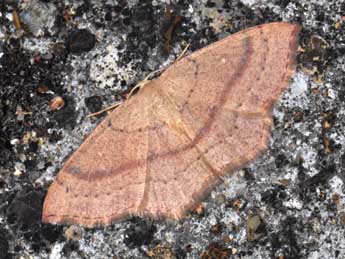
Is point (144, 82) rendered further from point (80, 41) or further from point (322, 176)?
point (322, 176)

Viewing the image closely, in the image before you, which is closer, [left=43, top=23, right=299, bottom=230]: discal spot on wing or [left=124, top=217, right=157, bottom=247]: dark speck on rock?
[left=43, top=23, right=299, bottom=230]: discal spot on wing

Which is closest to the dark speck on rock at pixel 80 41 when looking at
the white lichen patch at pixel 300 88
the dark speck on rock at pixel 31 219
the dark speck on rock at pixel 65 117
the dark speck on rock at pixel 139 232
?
the dark speck on rock at pixel 65 117

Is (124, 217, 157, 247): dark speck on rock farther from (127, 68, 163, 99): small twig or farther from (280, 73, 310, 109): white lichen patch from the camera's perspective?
(280, 73, 310, 109): white lichen patch

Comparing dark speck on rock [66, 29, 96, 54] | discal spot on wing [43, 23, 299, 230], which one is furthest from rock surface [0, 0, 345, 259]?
discal spot on wing [43, 23, 299, 230]

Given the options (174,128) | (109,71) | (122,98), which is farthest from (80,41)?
(174,128)

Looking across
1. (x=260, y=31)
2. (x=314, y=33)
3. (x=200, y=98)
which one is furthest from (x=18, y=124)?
(x=314, y=33)

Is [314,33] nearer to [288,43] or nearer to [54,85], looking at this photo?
[288,43]

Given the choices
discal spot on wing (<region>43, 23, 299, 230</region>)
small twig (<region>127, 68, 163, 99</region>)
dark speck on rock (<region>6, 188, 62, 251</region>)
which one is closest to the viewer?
discal spot on wing (<region>43, 23, 299, 230</region>)
